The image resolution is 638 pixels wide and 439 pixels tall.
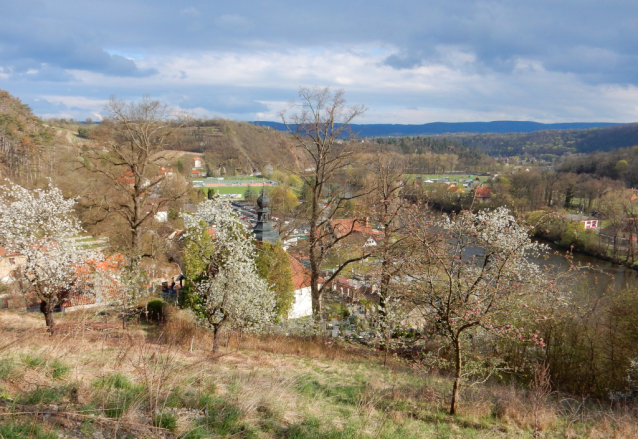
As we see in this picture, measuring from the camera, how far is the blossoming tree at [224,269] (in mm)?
10438

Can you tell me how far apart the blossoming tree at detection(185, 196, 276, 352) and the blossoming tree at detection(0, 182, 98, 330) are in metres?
4.00

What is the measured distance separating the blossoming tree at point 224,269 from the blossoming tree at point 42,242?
4.00 m

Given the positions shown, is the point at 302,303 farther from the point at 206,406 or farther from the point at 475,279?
the point at 206,406

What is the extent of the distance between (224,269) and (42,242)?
556cm

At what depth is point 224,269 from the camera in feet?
35.6

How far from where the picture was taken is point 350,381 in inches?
329

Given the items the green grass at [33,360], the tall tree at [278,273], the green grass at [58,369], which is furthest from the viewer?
the tall tree at [278,273]

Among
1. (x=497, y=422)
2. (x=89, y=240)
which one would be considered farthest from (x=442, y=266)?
(x=89, y=240)

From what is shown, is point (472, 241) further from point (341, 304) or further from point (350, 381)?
point (341, 304)

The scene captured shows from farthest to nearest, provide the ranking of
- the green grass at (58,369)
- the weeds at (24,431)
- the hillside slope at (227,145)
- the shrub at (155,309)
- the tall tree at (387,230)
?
the hillside slope at (227,145)
the shrub at (155,309)
the tall tree at (387,230)
the green grass at (58,369)
the weeds at (24,431)

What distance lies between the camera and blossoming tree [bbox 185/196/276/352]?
10.4 meters

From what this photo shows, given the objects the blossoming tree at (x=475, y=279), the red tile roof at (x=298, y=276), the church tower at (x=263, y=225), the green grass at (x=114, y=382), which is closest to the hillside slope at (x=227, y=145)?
the church tower at (x=263, y=225)

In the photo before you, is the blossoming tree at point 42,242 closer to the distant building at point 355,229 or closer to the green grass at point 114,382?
the green grass at point 114,382

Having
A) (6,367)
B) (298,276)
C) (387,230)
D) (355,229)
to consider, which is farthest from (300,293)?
(6,367)
